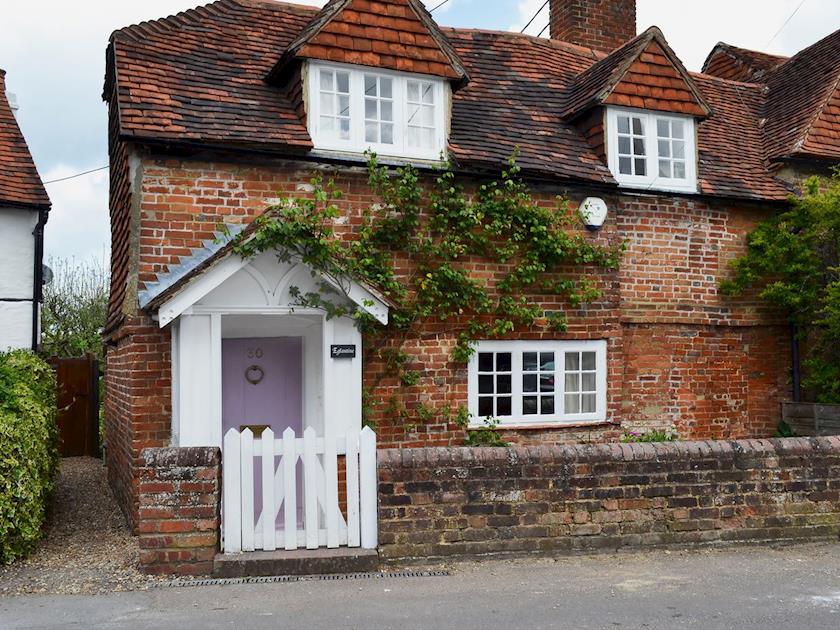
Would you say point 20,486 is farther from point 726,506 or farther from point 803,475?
point 803,475

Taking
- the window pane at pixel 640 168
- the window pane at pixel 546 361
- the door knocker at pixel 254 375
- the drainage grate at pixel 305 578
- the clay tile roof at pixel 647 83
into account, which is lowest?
the drainage grate at pixel 305 578

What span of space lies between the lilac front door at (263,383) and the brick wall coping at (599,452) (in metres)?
3.46

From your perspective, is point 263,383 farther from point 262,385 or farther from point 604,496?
point 604,496

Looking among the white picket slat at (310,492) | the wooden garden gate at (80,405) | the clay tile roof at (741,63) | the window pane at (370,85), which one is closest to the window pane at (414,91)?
the window pane at (370,85)

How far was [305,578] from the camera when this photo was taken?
21.9ft

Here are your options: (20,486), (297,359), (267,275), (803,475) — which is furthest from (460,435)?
(20,486)

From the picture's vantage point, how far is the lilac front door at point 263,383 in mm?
10062

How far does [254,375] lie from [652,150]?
6339 mm

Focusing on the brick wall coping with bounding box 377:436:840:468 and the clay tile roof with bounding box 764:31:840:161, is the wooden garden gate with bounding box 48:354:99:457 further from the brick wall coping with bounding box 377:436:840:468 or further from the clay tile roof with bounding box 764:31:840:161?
the clay tile roof with bounding box 764:31:840:161

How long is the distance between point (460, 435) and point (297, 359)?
2.24m

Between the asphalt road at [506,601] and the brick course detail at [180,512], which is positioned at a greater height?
the brick course detail at [180,512]

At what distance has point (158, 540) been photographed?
21.8 feet

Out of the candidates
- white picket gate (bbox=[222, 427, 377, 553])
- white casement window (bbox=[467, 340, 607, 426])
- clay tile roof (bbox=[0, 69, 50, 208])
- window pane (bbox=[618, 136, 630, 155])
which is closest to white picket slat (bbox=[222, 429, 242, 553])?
white picket gate (bbox=[222, 427, 377, 553])

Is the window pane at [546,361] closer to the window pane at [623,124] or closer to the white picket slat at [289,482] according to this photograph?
the window pane at [623,124]
